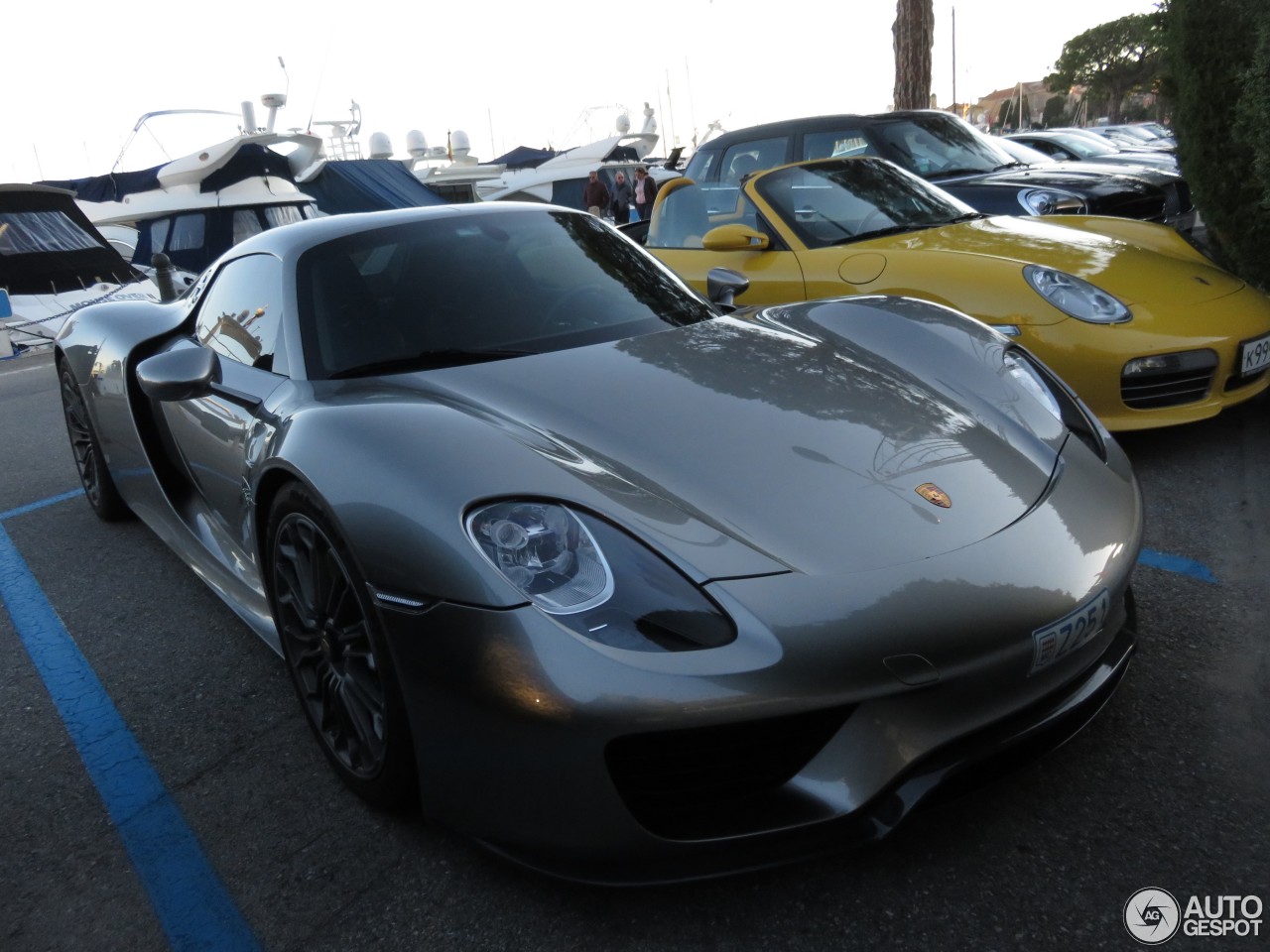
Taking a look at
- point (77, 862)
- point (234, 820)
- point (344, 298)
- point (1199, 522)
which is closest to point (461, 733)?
point (234, 820)

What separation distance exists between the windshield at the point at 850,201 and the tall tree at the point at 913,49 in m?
7.87

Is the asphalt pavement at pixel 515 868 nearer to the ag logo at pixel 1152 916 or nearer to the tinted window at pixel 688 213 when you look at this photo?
the ag logo at pixel 1152 916

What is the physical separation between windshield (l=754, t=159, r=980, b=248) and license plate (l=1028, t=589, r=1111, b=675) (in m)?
2.97

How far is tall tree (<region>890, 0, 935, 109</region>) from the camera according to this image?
39.2ft

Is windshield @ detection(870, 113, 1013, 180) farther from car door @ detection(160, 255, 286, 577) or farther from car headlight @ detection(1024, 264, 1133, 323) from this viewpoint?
car door @ detection(160, 255, 286, 577)

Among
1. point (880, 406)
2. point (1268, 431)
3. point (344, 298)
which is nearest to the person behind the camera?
point (880, 406)

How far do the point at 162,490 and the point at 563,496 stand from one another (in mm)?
1965

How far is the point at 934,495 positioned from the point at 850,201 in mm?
3134

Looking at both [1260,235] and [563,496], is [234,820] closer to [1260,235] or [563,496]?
[563,496]

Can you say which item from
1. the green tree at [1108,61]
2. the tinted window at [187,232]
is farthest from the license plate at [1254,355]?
the green tree at [1108,61]

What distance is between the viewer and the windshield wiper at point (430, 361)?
2.44 m

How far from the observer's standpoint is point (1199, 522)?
319 centimetres

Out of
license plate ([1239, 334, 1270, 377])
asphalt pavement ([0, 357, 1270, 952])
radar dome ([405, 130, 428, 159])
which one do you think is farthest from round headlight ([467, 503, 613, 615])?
radar dome ([405, 130, 428, 159])

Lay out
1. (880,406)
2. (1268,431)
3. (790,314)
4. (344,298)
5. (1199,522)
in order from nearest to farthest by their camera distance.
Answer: (880,406), (344,298), (790,314), (1199,522), (1268,431)
